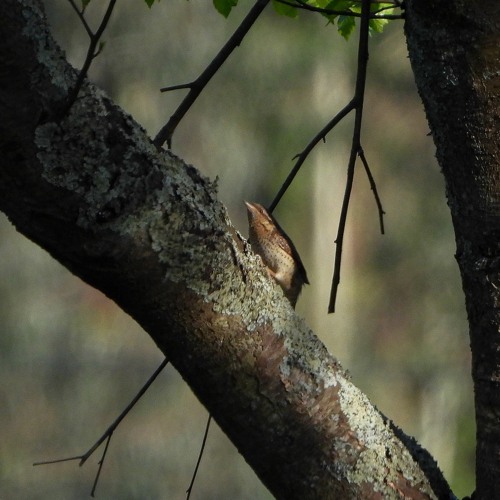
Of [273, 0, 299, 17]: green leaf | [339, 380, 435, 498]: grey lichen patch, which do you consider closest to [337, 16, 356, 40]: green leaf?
[273, 0, 299, 17]: green leaf

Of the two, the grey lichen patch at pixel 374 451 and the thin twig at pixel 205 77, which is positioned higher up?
the thin twig at pixel 205 77

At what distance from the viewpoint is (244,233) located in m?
7.68

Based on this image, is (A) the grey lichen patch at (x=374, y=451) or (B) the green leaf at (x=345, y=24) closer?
(A) the grey lichen patch at (x=374, y=451)

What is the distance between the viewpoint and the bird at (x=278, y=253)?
9.59 ft

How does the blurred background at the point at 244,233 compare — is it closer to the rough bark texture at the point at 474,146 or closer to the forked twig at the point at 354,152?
the forked twig at the point at 354,152

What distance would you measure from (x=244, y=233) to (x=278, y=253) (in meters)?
4.72

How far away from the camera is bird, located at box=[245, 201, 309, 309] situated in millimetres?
2923

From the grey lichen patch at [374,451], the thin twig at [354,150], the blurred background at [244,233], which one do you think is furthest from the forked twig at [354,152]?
the blurred background at [244,233]

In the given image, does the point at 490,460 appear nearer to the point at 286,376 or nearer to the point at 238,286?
the point at 286,376

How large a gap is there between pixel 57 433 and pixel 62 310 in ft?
3.29

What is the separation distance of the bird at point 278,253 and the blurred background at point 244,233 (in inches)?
174

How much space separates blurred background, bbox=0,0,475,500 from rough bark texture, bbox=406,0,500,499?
5.94m

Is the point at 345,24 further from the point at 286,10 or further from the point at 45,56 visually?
the point at 45,56

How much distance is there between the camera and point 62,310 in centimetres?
788
